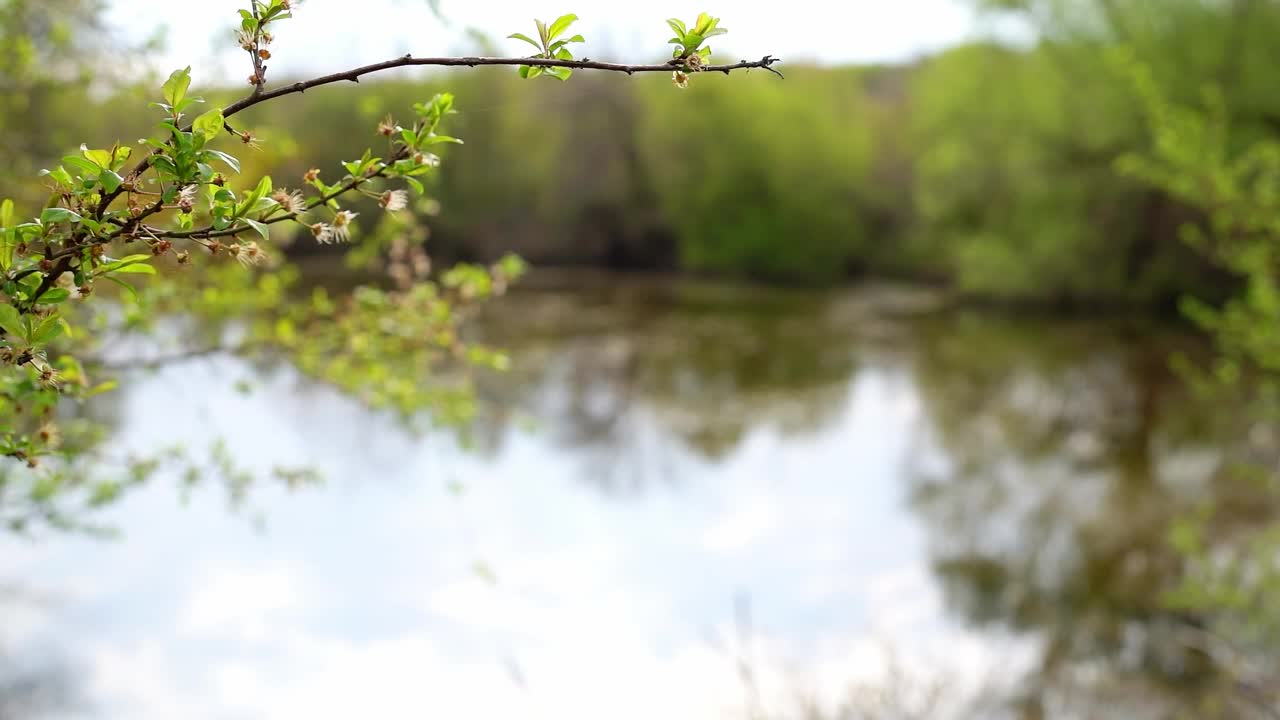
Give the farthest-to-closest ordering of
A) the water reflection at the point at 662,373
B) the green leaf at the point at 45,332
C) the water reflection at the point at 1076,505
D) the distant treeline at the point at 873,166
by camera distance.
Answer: the distant treeline at the point at 873,166
the water reflection at the point at 662,373
the water reflection at the point at 1076,505
the green leaf at the point at 45,332

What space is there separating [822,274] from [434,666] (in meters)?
25.7

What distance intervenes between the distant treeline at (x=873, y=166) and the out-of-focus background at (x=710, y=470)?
Result: 0.43 ft

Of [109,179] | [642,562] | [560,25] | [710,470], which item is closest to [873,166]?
[710,470]

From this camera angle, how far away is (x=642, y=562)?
370 inches

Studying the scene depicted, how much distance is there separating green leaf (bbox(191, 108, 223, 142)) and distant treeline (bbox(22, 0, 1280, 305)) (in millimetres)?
9946

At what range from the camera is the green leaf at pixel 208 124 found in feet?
4.26

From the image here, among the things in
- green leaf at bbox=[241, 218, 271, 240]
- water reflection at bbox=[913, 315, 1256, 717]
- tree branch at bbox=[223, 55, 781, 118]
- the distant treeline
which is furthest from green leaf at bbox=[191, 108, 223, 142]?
the distant treeline

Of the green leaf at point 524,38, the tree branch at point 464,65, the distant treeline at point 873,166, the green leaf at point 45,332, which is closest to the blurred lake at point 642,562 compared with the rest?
the green leaf at point 45,332

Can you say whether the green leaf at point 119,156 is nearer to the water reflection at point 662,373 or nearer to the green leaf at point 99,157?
the green leaf at point 99,157

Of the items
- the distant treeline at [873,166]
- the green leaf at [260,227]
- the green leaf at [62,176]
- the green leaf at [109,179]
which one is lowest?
the green leaf at [260,227]

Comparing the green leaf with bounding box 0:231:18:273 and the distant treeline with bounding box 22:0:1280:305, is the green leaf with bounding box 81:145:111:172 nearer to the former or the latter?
the green leaf with bounding box 0:231:18:273

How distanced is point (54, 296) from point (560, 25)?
777mm

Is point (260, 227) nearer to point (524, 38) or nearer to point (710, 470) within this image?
point (524, 38)

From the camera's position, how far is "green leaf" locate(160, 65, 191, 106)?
1268mm
